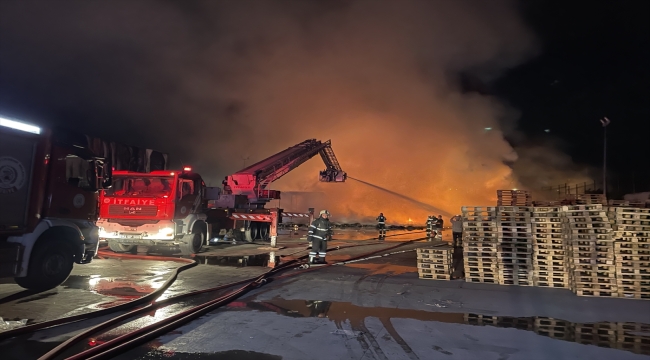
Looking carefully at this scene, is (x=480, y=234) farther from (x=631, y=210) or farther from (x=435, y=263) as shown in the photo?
(x=631, y=210)

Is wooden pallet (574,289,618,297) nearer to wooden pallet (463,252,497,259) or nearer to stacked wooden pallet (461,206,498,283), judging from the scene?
stacked wooden pallet (461,206,498,283)

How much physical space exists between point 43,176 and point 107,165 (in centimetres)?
152

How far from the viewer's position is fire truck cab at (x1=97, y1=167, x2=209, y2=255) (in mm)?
12188

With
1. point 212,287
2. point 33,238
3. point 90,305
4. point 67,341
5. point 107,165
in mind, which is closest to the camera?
point 67,341

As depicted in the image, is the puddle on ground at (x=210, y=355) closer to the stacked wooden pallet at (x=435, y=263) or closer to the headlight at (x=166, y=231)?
the stacked wooden pallet at (x=435, y=263)

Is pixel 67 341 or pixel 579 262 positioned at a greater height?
pixel 579 262

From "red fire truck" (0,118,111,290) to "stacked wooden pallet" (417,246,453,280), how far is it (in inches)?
281

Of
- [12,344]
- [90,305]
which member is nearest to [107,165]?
[90,305]

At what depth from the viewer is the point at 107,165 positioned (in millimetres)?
8766

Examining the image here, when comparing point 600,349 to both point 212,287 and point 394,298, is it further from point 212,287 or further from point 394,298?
point 212,287

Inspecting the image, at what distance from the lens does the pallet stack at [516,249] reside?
8805 millimetres

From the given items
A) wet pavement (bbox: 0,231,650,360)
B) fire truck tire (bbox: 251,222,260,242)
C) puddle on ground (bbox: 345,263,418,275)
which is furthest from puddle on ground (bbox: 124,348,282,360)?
fire truck tire (bbox: 251,222,260,242)

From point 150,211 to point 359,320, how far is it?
853 cm

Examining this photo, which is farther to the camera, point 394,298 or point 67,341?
point 394,298
